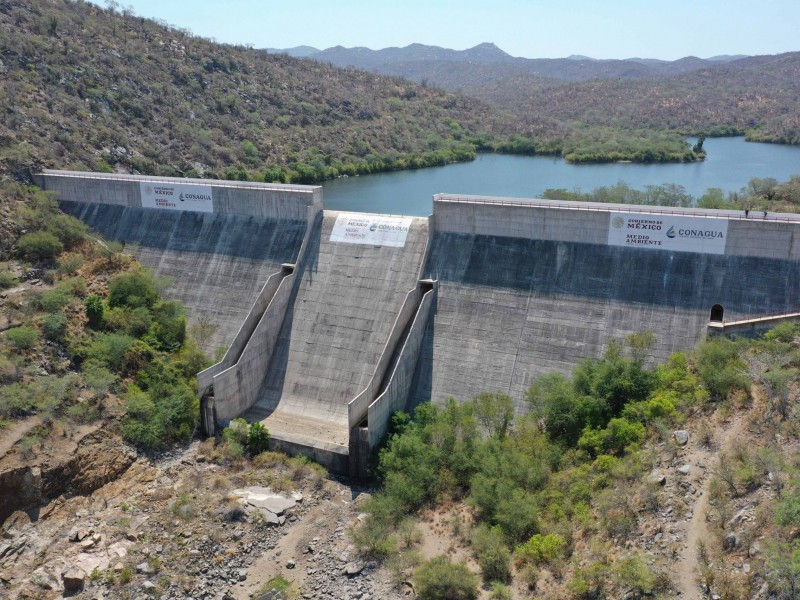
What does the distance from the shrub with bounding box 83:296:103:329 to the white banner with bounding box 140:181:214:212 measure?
22.8 feet

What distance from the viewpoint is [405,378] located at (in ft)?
70.9

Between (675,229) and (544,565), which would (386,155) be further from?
(544,565)

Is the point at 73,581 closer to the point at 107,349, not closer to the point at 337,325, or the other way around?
the point at 107,349

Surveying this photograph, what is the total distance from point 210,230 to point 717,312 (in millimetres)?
19976

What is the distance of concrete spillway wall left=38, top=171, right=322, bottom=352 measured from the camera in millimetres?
25906

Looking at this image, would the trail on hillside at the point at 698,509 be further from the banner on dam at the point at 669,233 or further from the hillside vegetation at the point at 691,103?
the hillside vegetation at the point at 691,103

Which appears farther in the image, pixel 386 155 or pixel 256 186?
pixel 386 155

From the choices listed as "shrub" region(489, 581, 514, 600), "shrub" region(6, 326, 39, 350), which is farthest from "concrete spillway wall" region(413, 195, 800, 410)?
"shrub" region(6, 326, 39, 350)

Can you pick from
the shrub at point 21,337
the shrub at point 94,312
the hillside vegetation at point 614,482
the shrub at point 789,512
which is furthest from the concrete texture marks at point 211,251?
the shrub at point 789,512

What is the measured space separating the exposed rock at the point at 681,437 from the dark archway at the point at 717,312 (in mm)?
5725

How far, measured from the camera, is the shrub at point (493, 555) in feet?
48.0

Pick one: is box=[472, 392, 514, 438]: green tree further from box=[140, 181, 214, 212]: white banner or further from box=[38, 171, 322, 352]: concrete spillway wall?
box=[140, 181, 214, 212]: white banner

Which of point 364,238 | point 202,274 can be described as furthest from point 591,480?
point 202,274

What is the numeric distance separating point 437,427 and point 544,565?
19.0ft
